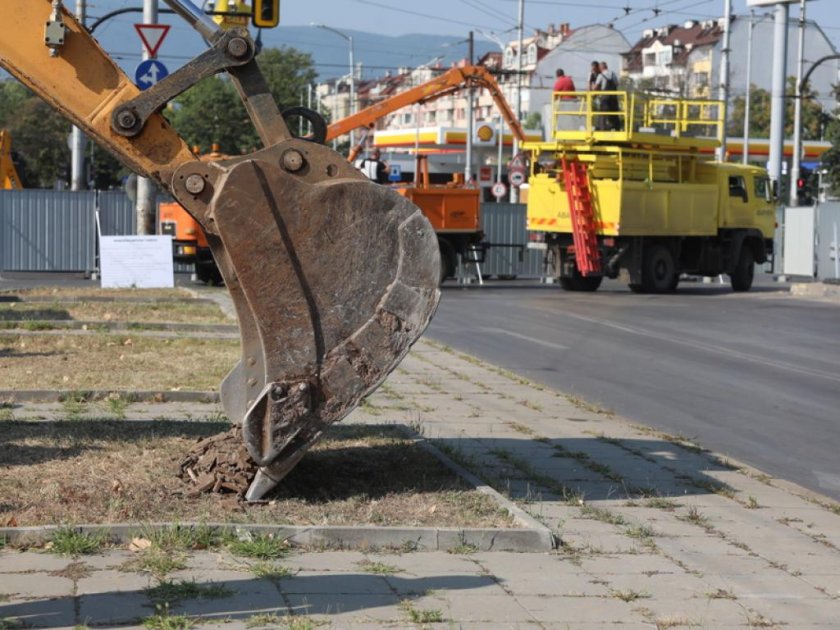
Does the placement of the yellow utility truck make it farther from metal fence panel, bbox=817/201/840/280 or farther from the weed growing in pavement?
the weed growing in pavement

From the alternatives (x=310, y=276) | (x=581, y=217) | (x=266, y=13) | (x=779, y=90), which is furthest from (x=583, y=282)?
(x=310, y=276)

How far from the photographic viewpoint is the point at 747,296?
32.9m

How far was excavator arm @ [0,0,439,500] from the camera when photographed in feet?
25.2

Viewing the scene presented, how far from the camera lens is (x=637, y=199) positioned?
106ft

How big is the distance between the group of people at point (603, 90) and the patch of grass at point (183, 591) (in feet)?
89.4

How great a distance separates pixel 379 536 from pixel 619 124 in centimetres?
2668

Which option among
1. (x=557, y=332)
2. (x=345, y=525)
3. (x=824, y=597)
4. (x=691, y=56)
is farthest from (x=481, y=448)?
(x=691, y=56)

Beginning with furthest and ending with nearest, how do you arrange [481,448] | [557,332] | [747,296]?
[747,296] < [557,332] < [481,448]

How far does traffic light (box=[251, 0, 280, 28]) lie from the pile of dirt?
1224 centimetres

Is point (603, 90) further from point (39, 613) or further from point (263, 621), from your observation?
point (39, 613)

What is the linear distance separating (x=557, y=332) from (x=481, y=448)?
11864 mm

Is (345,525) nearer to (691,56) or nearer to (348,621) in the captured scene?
(348,621)

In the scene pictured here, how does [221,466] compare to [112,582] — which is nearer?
[112,582]

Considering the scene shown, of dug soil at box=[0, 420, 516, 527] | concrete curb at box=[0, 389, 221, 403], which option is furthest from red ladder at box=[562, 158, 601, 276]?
dug soil at box=[0, 420, 516, 527]
